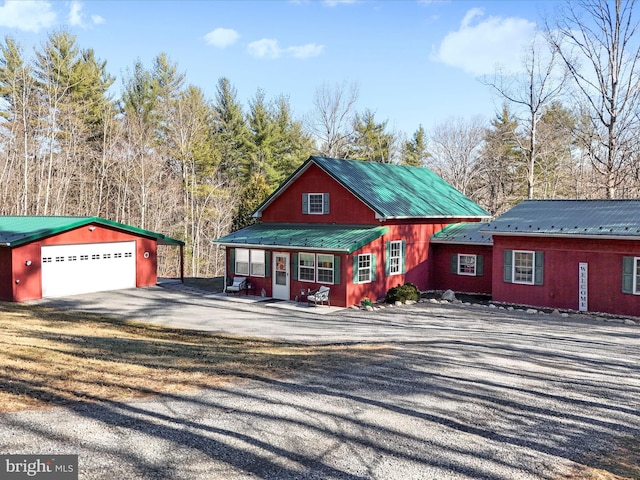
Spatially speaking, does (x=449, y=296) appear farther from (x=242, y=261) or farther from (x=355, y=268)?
(x=242, y=261)

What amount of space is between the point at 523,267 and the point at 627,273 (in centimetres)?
369

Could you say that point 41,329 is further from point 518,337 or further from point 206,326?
point 518,337

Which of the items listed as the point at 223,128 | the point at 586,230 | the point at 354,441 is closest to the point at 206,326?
the point at 354,441

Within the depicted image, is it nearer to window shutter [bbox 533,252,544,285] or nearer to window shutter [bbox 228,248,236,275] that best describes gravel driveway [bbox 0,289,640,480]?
window shutter [bbox 533,252,544,285]

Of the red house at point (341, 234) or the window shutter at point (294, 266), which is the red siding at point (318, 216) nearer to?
the red house at point (341, 234)

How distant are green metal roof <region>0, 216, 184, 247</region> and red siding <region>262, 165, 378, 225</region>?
229 inches

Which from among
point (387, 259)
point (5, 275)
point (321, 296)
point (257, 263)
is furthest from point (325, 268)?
point (5, 275)

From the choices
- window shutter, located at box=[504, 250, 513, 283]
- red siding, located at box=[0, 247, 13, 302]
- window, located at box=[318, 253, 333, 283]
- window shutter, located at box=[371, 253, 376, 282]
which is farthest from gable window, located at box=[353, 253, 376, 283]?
red siding, located at box=[0, 247, 13, 302]

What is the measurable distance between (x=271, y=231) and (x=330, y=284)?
5191mm

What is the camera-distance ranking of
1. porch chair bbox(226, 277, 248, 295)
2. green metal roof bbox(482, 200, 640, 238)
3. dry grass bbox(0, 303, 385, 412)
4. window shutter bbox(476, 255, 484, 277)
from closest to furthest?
dry grass bbox(0, 303, 385, 412) < green metal roof bbox(482, 200, 640, 238) < window shutter bbox(476, 255, 484, 277) < porch chair bbox(226, 277, 248, 295)

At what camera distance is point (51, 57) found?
35781 mm

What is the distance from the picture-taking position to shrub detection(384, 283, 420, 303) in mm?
22109

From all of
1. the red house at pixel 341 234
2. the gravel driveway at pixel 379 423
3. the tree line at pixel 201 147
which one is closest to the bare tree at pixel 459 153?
the tree line at pixel 201 147

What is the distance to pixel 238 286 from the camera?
2381 centimetres
